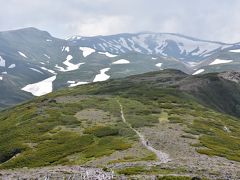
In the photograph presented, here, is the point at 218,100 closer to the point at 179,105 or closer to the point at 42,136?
the point at 179,105

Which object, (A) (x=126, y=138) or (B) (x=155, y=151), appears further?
(A) (x=126, y=138)

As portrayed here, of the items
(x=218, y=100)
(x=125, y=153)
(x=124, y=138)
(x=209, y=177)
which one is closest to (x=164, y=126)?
(x=124, y=138)

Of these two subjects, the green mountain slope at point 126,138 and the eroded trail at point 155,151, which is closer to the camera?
the green mountain slope at point 126,138

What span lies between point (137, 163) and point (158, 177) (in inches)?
393

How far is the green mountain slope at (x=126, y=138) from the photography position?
54.6 m

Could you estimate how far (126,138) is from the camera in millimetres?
79188

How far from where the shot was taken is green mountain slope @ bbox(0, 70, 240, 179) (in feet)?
179

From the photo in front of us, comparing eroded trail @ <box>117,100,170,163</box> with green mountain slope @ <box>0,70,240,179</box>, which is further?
eroded trail @ <box>117,100,170,163</box>

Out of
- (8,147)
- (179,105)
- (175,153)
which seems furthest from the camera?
(179,105)

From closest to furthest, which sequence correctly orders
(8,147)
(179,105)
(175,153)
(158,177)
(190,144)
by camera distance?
(158,177) < (175,153) < (190,144) < (8,147) < (179,105)

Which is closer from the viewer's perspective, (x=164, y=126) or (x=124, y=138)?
(x=124, y=138)

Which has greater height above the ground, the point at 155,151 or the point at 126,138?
the point at 155,151

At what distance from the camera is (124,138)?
7938 centimetres

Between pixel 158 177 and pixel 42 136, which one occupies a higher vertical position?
pixel 158 177
